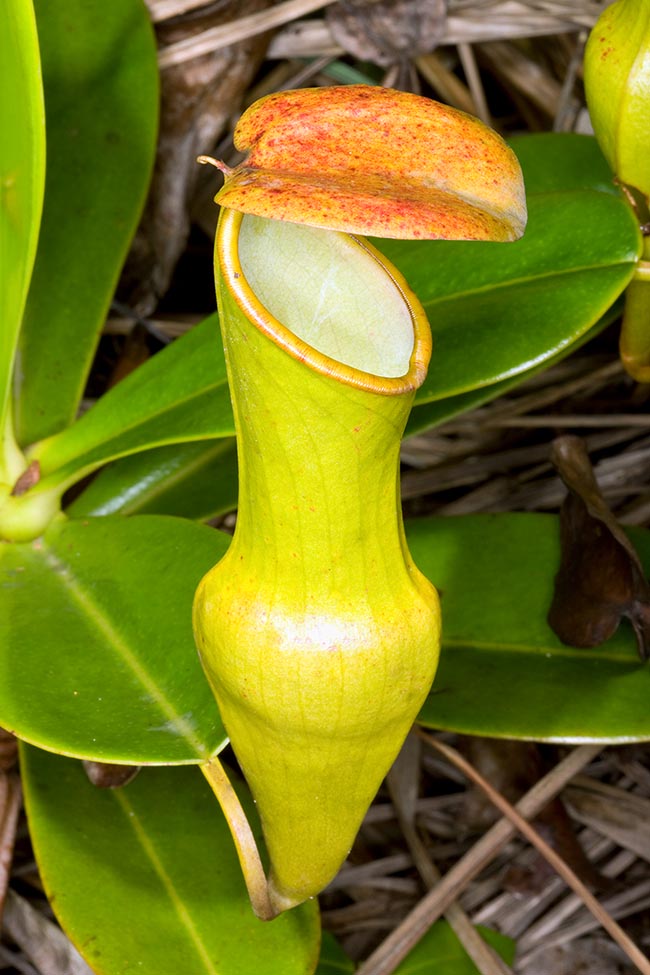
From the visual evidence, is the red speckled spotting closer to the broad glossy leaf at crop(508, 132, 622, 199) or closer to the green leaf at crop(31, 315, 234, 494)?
the green leaf at crop(31, 315, 234, 494)

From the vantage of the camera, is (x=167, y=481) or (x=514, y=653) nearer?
(x=514, y=653)

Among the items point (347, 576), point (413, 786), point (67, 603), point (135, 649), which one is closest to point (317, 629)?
point (347, 576)

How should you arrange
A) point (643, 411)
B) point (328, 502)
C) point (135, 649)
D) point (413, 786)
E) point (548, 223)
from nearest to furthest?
point (328, 502) < point (135, 649) < point (548, 223) < point (413, 786) < point (643, 411)

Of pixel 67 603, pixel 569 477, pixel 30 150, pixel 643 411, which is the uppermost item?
pixel 30 150

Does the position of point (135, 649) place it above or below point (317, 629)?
below

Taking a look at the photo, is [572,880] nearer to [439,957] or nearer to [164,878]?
[439,957]

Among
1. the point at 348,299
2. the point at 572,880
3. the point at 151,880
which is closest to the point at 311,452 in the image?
the point at 348,299

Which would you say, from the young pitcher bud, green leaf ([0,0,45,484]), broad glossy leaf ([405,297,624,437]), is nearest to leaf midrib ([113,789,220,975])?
green leaf ([0,0,45,484])

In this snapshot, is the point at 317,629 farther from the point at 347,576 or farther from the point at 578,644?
the point at 578,644
